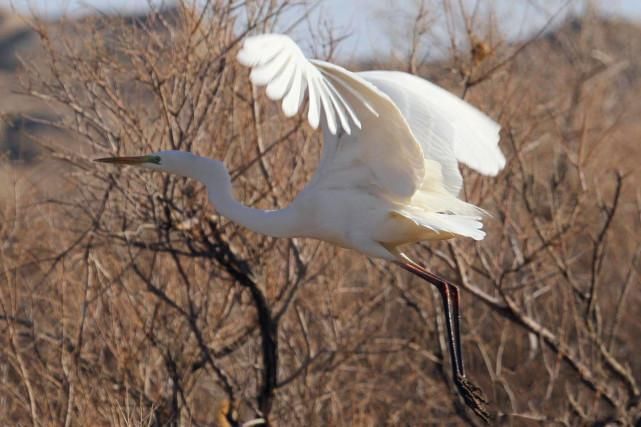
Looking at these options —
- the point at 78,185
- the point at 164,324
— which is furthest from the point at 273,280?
the point at 78,185

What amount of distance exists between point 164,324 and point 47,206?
124cm

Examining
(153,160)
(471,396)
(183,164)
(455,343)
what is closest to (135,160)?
(153,160)

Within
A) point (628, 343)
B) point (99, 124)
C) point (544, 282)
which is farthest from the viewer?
point (628, 343)

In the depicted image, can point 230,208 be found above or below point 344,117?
above

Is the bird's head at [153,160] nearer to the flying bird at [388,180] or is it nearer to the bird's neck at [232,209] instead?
the flying bird at [388,180]

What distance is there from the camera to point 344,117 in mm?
4641

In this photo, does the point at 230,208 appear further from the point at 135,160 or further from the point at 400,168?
the point at 400,168

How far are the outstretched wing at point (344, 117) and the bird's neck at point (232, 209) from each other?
229 mm

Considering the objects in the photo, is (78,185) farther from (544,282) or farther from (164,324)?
(544,282)

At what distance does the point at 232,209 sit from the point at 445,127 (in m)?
1.12

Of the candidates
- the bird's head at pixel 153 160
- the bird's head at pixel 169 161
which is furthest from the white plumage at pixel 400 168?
the bird's head at pixel 153 160

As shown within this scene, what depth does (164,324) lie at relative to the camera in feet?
22.1

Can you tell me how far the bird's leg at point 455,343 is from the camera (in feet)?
19.6

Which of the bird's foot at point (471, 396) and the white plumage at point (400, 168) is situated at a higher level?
the white plumage at point (400, 168)
